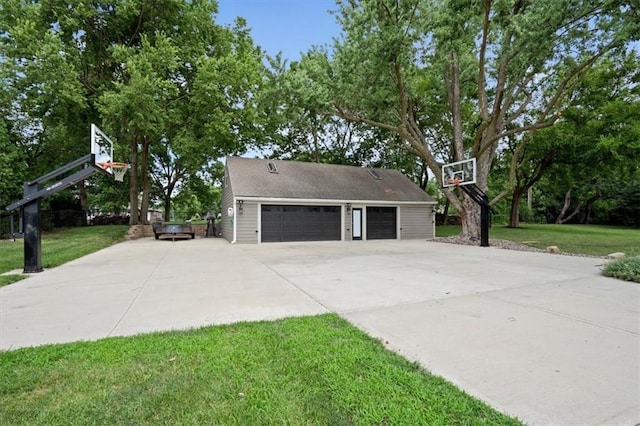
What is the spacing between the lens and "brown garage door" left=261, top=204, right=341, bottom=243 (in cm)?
1514

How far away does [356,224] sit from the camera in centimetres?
1678

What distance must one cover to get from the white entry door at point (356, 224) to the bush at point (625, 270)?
1114 centimetres

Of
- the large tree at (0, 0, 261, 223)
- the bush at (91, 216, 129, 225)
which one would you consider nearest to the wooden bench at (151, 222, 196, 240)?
the large tree at (0, 0, 261, 223)

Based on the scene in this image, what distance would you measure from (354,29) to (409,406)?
12975 millimetres

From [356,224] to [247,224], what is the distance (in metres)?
5.75

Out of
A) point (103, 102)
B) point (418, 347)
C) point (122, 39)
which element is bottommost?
point (418, 347)

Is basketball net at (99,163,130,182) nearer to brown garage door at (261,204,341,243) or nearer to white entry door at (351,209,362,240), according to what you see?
brown garage door at (261,204,341,243)

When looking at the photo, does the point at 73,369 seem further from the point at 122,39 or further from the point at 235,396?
the point at 122,39

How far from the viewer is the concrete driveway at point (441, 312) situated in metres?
2.25

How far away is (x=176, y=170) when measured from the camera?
2517 centimetres

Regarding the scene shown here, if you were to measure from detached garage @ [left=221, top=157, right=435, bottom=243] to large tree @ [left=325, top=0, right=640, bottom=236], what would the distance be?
3604 millimetres

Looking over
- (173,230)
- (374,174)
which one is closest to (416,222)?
(374,174)

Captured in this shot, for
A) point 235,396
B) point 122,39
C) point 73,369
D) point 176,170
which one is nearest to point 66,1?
point 122,39

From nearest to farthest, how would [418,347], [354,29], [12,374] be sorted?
[12,374]
[418,347]
[354,29]
